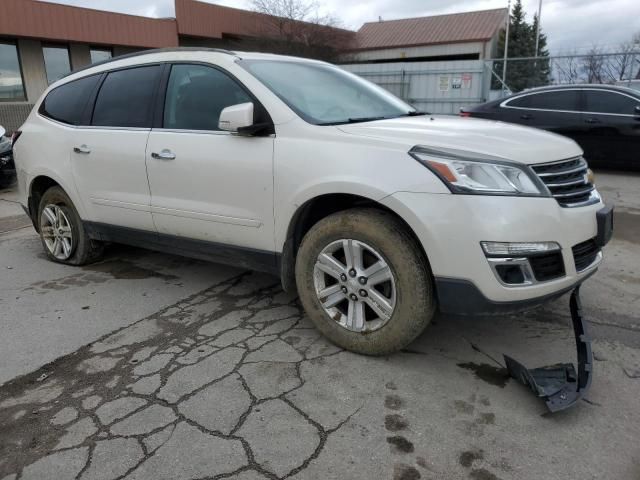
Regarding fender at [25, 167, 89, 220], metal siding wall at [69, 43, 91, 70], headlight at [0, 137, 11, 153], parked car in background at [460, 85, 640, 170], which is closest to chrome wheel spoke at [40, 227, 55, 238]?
fender at [25, 167, 89, 220]

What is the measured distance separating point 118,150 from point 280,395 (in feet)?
7.89

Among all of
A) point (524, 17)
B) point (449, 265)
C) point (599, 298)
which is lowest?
point (599, 298)

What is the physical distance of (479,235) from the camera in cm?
249

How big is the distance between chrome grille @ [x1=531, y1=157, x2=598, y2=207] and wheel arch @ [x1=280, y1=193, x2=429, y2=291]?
89 centimetres

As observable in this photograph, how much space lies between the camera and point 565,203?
2734 millimetres

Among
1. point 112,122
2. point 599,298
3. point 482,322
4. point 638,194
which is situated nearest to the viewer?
point 482,322

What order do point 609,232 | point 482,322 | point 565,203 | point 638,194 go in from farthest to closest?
point 638,194 → point 482,322 → point 609,232 → point 565,203

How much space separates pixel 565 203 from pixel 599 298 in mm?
1507

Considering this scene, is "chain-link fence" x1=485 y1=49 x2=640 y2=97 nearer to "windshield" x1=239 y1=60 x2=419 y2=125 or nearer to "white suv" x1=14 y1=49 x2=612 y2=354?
"windshield" x1=239 y1=60 x2=419 y2=125

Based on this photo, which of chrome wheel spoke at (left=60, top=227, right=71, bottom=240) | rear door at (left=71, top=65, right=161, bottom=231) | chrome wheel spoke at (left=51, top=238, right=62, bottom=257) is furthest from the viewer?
chrome wheel spoke at (left=51, top=238, right=62, bottom=257)

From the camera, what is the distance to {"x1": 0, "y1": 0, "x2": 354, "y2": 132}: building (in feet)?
50.7

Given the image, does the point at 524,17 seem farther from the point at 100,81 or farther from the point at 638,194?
the point at 100,81

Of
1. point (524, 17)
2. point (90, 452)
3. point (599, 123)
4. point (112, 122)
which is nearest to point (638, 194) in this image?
point (599, 123)

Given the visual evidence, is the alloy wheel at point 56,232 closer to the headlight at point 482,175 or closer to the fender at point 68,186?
the fender at point 68,186
